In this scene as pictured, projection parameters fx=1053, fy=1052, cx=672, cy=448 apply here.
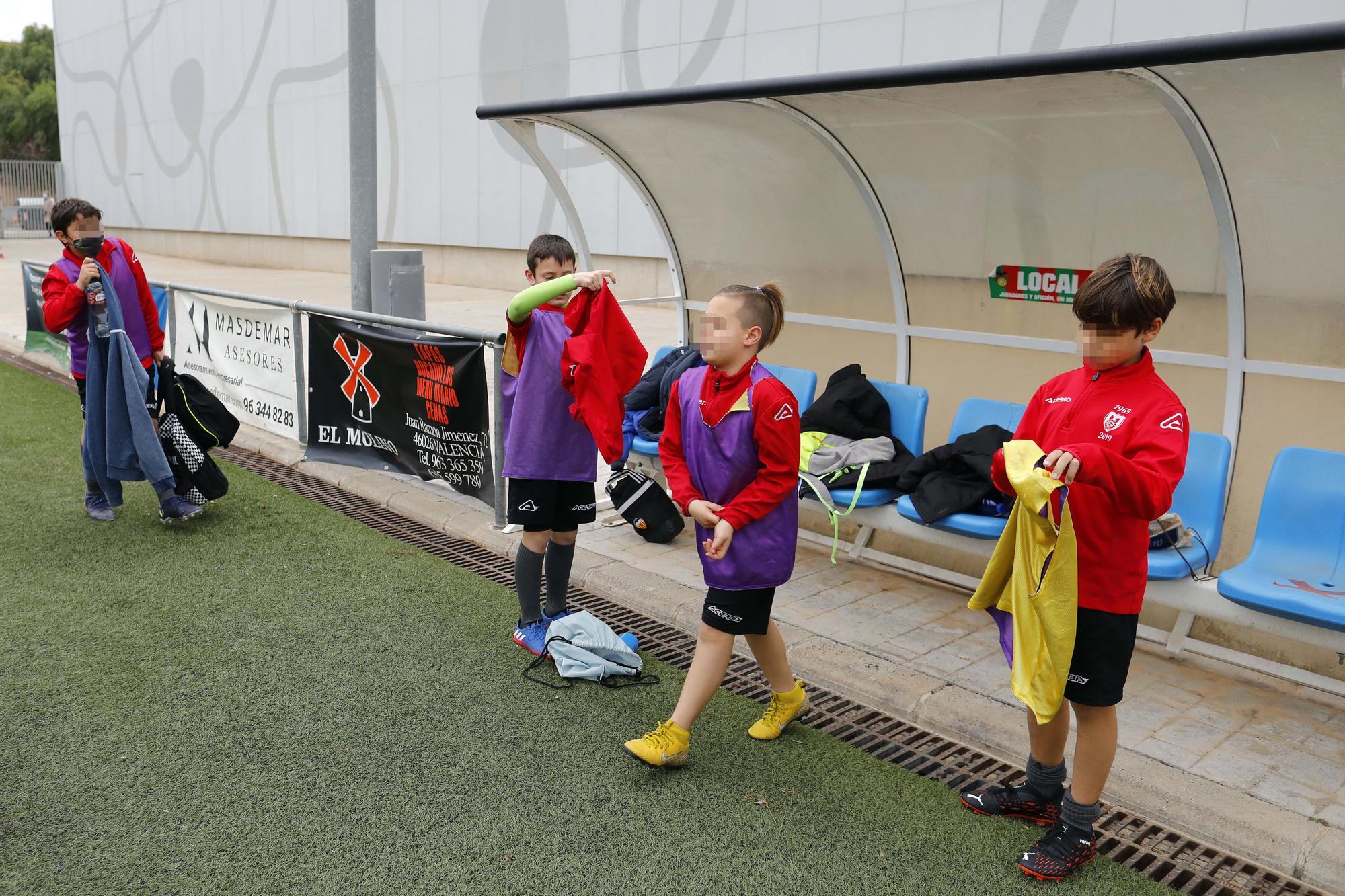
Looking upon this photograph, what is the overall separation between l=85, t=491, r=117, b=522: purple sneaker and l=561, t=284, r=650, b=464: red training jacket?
3.65 m

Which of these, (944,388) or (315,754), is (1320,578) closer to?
(944,388)

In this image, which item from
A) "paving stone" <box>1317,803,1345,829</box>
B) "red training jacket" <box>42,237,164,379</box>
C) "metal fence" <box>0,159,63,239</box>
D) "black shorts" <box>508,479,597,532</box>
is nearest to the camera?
"paving stone" <box>1317,803,1345,829</box>

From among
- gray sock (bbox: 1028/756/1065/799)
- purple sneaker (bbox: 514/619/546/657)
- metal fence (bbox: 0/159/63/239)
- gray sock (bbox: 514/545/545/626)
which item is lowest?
purple sneaker (bbox: 514/619/546/657)

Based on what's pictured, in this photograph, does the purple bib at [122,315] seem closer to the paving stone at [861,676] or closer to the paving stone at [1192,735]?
the paving stone at [861,676]

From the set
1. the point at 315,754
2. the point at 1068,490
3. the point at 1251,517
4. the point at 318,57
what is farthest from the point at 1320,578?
the point at 318,57

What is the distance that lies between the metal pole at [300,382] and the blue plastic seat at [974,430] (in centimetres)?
468

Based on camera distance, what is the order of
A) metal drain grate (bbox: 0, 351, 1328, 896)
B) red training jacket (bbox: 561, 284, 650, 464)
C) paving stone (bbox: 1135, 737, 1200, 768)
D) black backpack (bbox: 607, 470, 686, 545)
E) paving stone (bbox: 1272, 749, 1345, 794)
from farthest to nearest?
black backpack (bbox: 607, 470, 686, 545)
red training jacket (bbox: 561, 284, 650, 464)
paving stone (bbox: 1135, 737, 1200, 768)
paving stone (bbox: 1272, 749, 1345, 794)
metal drain grate (bbox: 0, 351, 1328, 896)

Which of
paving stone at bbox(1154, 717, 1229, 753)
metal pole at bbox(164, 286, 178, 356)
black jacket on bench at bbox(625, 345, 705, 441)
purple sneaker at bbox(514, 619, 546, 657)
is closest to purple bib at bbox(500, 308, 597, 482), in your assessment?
purple sneaker at bbox(514, 619, 546, 657)

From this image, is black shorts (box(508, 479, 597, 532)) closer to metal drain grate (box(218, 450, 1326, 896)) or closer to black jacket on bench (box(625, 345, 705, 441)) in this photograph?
metal drain grate (box(218, 450, 1326, 896))

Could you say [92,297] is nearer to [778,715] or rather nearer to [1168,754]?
[778,715]

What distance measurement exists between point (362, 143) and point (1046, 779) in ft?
20.6

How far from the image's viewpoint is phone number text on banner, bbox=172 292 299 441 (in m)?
7.96

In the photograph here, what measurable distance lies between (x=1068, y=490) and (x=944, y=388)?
3.24 m

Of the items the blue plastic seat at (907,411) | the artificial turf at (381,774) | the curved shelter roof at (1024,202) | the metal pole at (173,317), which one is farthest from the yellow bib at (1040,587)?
the metal pole at (173,317)
